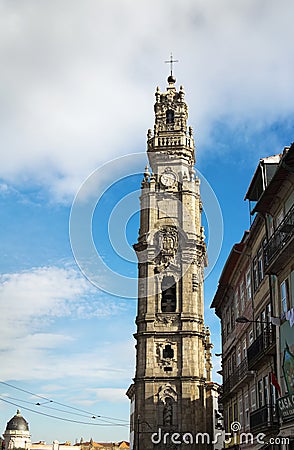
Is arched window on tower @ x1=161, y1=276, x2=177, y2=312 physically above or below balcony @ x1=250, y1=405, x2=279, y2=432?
above

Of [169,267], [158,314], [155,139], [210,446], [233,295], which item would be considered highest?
[155,139]

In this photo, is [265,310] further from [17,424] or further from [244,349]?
[17,424]

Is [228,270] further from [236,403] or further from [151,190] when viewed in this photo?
[151,190]

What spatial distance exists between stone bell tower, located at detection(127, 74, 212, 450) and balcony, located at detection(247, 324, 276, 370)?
75.0 ft

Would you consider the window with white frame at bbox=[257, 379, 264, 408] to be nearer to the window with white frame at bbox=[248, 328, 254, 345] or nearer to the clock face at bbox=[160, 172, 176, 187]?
the window with white frame at bbox=[248, 328, 254, 345]

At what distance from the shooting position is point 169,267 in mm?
51625

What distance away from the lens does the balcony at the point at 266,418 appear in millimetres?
22445

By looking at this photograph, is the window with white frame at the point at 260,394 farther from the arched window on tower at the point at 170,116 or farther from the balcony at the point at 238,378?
the arched window on tower at the point at 170,116

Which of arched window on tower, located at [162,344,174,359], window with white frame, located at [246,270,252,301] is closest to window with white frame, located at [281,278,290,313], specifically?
window with white frame, located at [246,270,252,301]

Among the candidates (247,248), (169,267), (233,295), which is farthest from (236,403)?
(169,267)

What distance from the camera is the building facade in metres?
20.8

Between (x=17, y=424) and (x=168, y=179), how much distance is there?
8407cm

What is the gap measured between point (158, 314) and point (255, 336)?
23719 millimetres

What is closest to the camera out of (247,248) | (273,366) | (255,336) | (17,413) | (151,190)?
(273,366)
